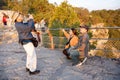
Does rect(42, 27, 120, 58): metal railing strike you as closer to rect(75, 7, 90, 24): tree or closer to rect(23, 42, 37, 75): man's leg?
rect(23, 42, 37, 75): man's leg

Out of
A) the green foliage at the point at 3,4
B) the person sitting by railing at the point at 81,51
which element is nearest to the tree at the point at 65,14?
the green foliage at the point at 3,4

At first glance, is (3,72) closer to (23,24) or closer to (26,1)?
(23,24)

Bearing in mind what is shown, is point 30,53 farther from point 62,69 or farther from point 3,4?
point 3,4

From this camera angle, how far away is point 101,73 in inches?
274

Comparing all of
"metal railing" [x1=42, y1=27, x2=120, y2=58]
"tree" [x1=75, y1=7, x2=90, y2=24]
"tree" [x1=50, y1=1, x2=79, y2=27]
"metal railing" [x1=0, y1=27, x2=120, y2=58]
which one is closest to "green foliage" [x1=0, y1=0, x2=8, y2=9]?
"tree" [x1=75, y1=7, x2=90, y2=24]

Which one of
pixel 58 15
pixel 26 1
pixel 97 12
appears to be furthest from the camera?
pixel 97 12

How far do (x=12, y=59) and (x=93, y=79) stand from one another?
376 centimetres

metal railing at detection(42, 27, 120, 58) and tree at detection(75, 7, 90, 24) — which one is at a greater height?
metal railing at detection(42, 27, 120, 58)

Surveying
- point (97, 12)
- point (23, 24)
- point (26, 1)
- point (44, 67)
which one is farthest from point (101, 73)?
point (97, 12)

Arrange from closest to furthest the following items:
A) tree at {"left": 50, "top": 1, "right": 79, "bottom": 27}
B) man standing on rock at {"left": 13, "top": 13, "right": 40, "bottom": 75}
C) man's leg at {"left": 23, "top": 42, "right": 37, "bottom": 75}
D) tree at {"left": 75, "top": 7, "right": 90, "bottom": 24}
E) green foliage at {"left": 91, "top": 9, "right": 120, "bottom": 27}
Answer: man standing on rock at {"left": 13, "top": 13, "right": 40, "bottom": 75}
man's leg at {"left": 23, "top": 42, "right": 37, "bottom": 75}
tree at {"left": 50, "top": 1, "right": 79, "bottom": 27}
tree at {"left": 75, "top": 7, "right": 90, "bottom": 24}
green foliage at {"left": 91, "top": 9, "right": 120, "bottom": 27}

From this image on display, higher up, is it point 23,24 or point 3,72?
point 23,24

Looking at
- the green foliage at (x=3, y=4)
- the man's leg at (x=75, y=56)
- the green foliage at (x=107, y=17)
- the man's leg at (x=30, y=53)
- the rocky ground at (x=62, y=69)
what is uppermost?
the green foliage at (x=3, y=4)

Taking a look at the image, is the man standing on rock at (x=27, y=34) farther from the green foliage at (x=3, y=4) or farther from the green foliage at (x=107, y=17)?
the green foliage at (x=107, y=17)

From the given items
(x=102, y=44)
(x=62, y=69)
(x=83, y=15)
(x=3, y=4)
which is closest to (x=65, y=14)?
(x=102, y=44)
